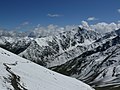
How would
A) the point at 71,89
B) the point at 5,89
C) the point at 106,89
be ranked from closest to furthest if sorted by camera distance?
the point at 5,89, the point at 71,89, the point at 106,89

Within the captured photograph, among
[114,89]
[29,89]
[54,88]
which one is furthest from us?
[114,89]

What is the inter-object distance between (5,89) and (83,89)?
45609 millimetres

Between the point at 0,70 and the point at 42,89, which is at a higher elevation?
the point at 0,70

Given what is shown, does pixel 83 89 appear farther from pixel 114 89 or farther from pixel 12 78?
pixel 114 89

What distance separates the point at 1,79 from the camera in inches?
1934

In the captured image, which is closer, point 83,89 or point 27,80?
point 27,80

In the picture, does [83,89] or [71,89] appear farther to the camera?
[83,89]

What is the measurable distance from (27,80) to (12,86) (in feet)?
37.4

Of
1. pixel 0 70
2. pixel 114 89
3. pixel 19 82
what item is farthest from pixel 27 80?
pixel 114 89

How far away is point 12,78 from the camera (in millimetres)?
54125

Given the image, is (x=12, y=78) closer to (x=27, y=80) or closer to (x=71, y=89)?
(x=27, y=80)

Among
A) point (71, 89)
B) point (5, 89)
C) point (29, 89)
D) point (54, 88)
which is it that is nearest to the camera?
point (5, 89)

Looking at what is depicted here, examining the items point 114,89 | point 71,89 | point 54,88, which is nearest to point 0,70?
point 54,88

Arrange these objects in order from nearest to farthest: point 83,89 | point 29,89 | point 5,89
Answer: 1. point 5,89
2. point 29,89
3. point 83,89
